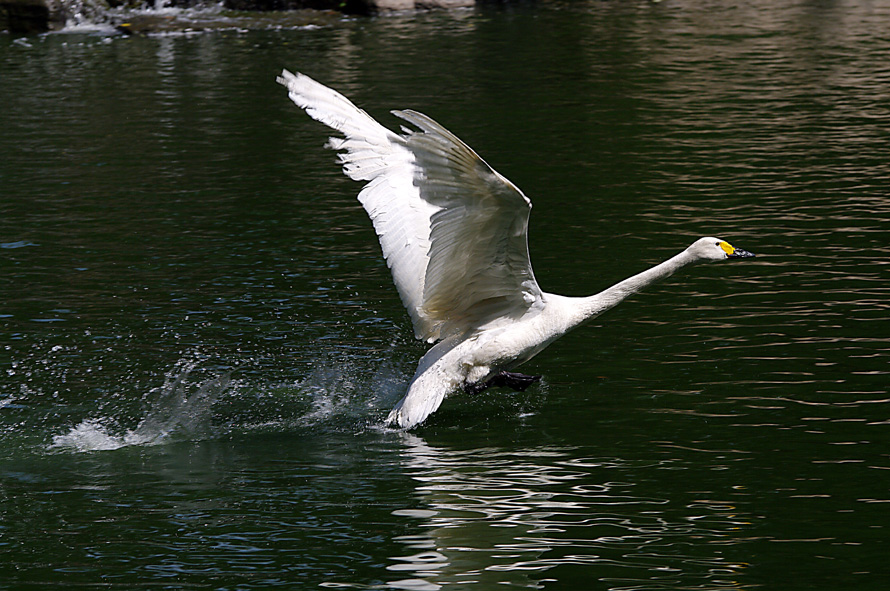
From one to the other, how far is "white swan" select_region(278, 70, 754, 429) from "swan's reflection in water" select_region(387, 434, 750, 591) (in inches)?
35.2

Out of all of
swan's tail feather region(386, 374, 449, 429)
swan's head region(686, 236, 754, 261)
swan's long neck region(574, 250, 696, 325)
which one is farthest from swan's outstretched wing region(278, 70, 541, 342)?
swan's head region(686, 236, 754, 261)

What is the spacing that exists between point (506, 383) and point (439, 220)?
1.59 meters

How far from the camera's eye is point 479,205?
7.10m

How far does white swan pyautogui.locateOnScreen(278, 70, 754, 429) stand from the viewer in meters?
7.67

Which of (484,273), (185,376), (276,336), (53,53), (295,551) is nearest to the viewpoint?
(295,551)

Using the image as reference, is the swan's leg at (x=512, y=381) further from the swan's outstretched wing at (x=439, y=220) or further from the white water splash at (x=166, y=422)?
the white water splash at (x=166, y=422)

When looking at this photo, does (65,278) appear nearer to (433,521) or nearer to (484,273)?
(484,273)

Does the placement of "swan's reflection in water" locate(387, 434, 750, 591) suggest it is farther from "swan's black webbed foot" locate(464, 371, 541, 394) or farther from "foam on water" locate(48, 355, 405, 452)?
"foam on water" locate(48, 355, 405, 452)

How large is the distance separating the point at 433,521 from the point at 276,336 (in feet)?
12.4

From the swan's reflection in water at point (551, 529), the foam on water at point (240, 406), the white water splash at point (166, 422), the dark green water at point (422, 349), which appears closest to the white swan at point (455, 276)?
the dark green water at point (422, 349)

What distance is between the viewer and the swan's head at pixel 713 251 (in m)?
8.30

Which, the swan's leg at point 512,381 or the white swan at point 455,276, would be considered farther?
the swan's leg at point 512,381

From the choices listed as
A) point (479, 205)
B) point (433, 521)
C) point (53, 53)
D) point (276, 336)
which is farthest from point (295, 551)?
point (53, 53)

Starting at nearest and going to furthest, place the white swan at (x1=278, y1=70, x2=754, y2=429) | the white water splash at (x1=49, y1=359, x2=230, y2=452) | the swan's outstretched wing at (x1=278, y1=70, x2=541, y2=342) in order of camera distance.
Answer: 1. the swan's outstretched wing at (x1=278, y1=70, x2=541, y2=342)
2. the white swan at (x1=278, y1=70, x2=754, y2=429)
3. the white water splash at (x1=49, y1=359, x2=230, y2=452)
